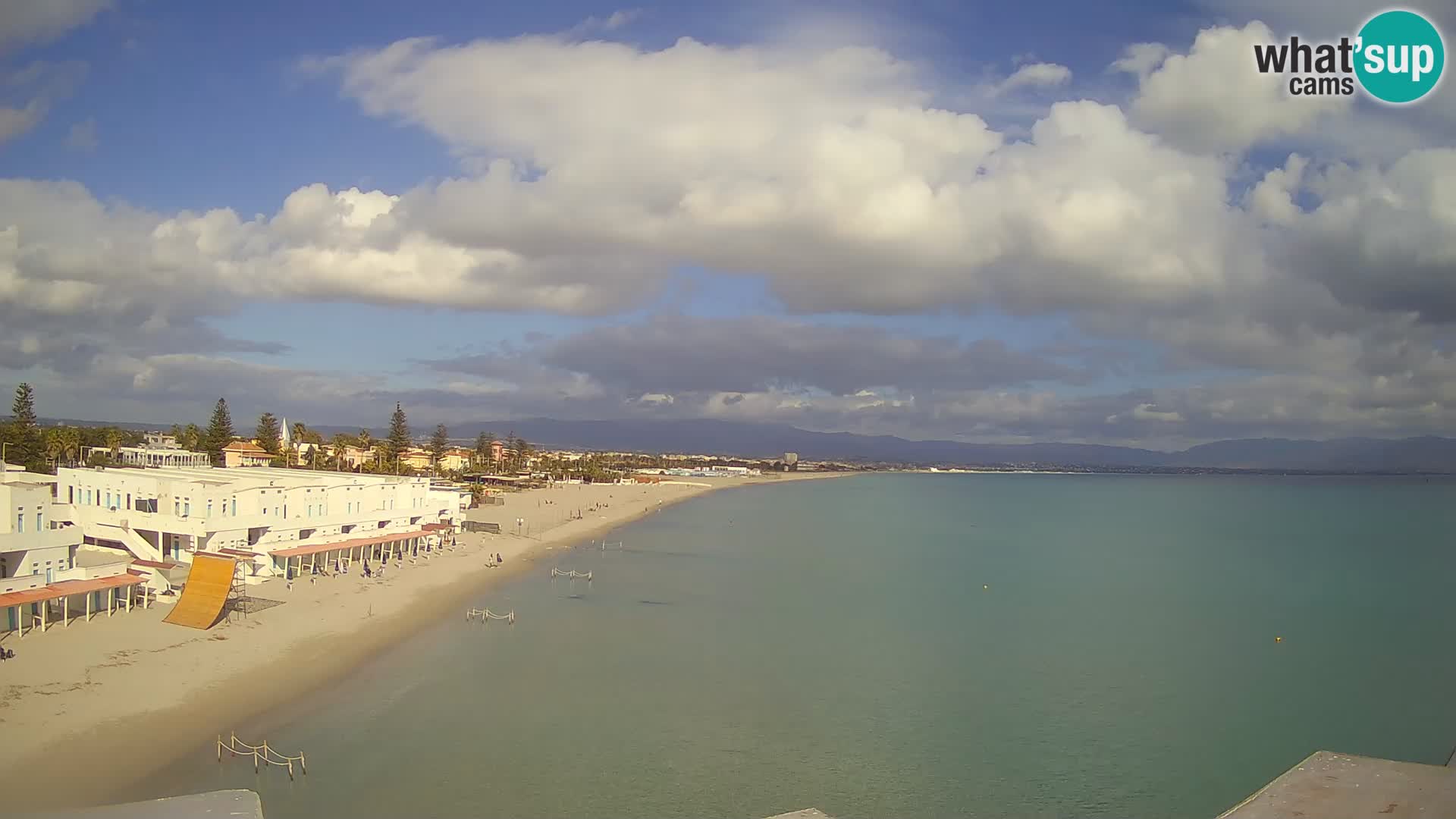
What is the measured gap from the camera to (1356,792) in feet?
43.3

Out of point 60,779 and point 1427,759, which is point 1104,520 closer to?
point 1427,759

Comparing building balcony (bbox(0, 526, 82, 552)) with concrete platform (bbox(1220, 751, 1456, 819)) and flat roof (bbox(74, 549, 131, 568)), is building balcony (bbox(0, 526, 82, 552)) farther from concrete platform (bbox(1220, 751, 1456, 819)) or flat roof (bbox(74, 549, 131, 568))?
concrete platform (bbox(1220, 751, 1456, 819))

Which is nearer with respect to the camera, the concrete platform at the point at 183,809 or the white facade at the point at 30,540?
the concrete platform at the point at 183,809

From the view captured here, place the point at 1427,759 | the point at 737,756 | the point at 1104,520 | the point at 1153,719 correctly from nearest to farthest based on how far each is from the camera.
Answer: the point at 737,756 → the point at 1427,759 → the point at 1153,719 → the point at 1104,520

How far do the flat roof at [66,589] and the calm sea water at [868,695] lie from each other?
710cm

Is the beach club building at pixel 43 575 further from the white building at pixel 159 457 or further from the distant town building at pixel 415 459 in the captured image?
the distant town building at pixel 415 459

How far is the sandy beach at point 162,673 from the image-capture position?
1491 cm

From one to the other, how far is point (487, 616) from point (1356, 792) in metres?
23.1

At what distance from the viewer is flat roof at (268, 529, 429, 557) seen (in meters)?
29.9

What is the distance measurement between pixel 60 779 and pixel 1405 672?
33394 millimetres

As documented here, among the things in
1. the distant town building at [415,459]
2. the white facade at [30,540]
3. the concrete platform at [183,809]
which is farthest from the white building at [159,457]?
the concrete platform at [183,809]

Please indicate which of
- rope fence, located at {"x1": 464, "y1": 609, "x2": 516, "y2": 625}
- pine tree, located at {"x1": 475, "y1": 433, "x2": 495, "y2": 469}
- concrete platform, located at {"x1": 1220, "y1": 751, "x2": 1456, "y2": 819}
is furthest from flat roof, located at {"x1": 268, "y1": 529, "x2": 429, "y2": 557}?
pine tree, located at {"x1": 475, "y1": 433, "x2": 495, "y2": 469}

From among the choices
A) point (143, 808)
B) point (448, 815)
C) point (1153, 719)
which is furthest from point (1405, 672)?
point (143, 808)

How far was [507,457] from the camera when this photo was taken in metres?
111
